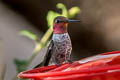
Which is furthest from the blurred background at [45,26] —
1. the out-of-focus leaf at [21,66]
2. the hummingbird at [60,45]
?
the hummingbird at [60,45]

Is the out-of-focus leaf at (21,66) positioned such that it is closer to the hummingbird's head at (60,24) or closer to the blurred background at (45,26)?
the blurred background at (45,26)

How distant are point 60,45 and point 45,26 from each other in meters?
2.99

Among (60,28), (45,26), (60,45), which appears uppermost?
(45,26)

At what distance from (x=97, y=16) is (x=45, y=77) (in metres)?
3.87

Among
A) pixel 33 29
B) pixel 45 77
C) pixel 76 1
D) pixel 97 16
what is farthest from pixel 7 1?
pixel 45 77

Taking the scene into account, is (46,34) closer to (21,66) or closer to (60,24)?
(21,66)

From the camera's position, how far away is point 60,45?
2.88 m

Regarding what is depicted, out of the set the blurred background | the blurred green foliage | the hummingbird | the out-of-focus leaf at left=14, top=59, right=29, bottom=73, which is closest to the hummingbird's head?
the hummingbird

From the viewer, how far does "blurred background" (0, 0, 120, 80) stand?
522 centimetres

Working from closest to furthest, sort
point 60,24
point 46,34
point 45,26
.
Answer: point 60,24, point 46,34, point 45,26

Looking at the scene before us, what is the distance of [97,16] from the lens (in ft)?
17.3

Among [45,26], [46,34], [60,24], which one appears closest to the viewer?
[60,24]

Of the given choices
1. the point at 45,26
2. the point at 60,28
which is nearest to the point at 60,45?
the point at 60,28

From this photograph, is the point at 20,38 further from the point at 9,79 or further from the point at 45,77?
the point at 45,77
